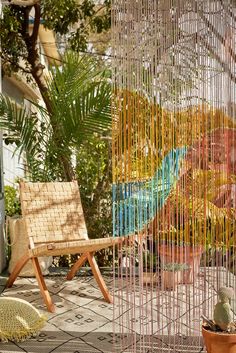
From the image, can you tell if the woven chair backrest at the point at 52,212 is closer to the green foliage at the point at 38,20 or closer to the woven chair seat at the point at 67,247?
the woven chair seat at the point at 67,247

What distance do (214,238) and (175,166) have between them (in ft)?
1.46

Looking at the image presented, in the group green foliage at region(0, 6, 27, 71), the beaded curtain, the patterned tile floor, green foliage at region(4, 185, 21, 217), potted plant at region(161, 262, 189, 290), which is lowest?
the patterned tile floor

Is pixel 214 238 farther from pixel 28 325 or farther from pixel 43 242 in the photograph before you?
pixel 43 242

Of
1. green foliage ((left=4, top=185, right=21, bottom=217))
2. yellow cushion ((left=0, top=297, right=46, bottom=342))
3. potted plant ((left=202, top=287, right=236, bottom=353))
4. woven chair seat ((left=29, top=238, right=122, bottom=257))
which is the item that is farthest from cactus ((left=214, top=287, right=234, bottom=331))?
green foliage ((left=4, top=185, right=21, bottom=217))

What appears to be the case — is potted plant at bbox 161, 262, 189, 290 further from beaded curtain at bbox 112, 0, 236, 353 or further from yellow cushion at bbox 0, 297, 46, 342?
yellow cushion at bbox 0, 297, 46, 342

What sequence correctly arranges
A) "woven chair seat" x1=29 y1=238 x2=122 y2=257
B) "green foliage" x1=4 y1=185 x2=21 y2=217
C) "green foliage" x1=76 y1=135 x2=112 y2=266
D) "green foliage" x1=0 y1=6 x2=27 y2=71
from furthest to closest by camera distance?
"green foliage" x1=0 y1=6 x2=27 y2=71, "green foliage" x1=4 y1=185 x2=21 y2=217, "green foliage" x1=76 y1=135 x2=112 y2=266, "woven chair seat" x1=29 y1=238 x2=122 y2=257

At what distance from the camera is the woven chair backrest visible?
4.57m

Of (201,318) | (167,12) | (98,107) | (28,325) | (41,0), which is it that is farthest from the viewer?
(41,0)

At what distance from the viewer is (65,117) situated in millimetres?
5004

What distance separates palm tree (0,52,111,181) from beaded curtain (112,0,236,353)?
2.11 metres

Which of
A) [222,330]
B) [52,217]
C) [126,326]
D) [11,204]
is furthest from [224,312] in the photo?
[11,204]

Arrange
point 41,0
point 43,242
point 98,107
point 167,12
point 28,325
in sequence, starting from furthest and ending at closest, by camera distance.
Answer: point 41,0 → point 98,107 → point 43,242 → point 28,325 → point 167,12

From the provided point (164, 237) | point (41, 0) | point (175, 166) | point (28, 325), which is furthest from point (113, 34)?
point (41, 0)

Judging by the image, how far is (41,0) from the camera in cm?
617
